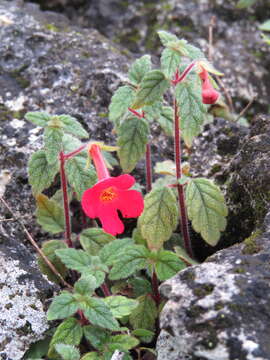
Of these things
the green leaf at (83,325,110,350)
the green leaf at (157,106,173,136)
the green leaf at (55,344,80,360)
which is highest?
the green leaf at (157,106,173,136)

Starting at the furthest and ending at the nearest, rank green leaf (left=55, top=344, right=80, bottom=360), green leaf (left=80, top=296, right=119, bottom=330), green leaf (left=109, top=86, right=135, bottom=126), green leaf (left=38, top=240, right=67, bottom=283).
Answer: green leaf (left=38, top=240, right=67, bottom=283), green leaf (left=109, top=86, right=135, bottom=126), green leaf (left=80, top=296, right=119, bottom=330), green leaf (left=55, top=344, right=80, bottom=360)

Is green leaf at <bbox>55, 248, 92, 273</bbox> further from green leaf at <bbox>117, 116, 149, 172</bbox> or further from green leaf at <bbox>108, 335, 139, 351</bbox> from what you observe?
green leaf at <bbox>117, 116, 149, 172</bbox>

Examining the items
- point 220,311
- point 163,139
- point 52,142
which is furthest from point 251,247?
point 163,139

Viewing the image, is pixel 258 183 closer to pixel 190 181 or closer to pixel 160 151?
pixel 190 181

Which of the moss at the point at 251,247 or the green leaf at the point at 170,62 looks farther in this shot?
the green leaf at the point at 170,62

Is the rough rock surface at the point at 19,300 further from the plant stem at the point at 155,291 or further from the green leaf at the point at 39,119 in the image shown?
the green leaf at the point at 39,119

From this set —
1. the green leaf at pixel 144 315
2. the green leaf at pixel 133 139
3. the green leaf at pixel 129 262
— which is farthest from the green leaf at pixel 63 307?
the green leaf at pixel 133 139

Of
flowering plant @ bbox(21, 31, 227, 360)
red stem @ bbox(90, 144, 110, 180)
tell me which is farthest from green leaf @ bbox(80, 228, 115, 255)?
red stem @ bbox(90, 144, 110, 180)
